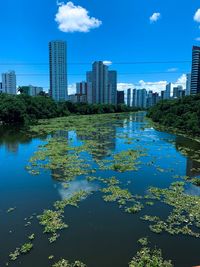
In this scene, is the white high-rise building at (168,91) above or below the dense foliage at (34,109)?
above

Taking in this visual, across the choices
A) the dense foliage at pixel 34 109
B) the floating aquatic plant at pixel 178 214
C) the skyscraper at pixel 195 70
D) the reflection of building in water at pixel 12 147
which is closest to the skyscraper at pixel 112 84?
the dense foliage at pixel 34 109

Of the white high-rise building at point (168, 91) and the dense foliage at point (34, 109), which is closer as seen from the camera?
the dense foliage at point (34, 109)

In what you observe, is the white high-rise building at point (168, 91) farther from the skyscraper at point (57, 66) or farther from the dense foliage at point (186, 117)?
the dense foliage at point (186, 117)

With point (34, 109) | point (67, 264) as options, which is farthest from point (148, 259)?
point (34, 109)

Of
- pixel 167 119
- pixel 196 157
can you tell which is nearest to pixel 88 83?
pixel 167 119

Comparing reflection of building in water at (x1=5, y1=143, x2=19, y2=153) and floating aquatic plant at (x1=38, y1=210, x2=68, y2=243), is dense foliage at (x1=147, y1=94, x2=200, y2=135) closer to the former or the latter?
reflection of building in water at (x1=5, y1=143, x2=19, y2=153)

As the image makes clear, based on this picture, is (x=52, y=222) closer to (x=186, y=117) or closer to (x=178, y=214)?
(x=178, y=214)

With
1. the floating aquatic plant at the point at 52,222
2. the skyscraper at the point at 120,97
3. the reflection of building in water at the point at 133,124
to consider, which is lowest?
the floating aquatic plant at the point at 52,222
